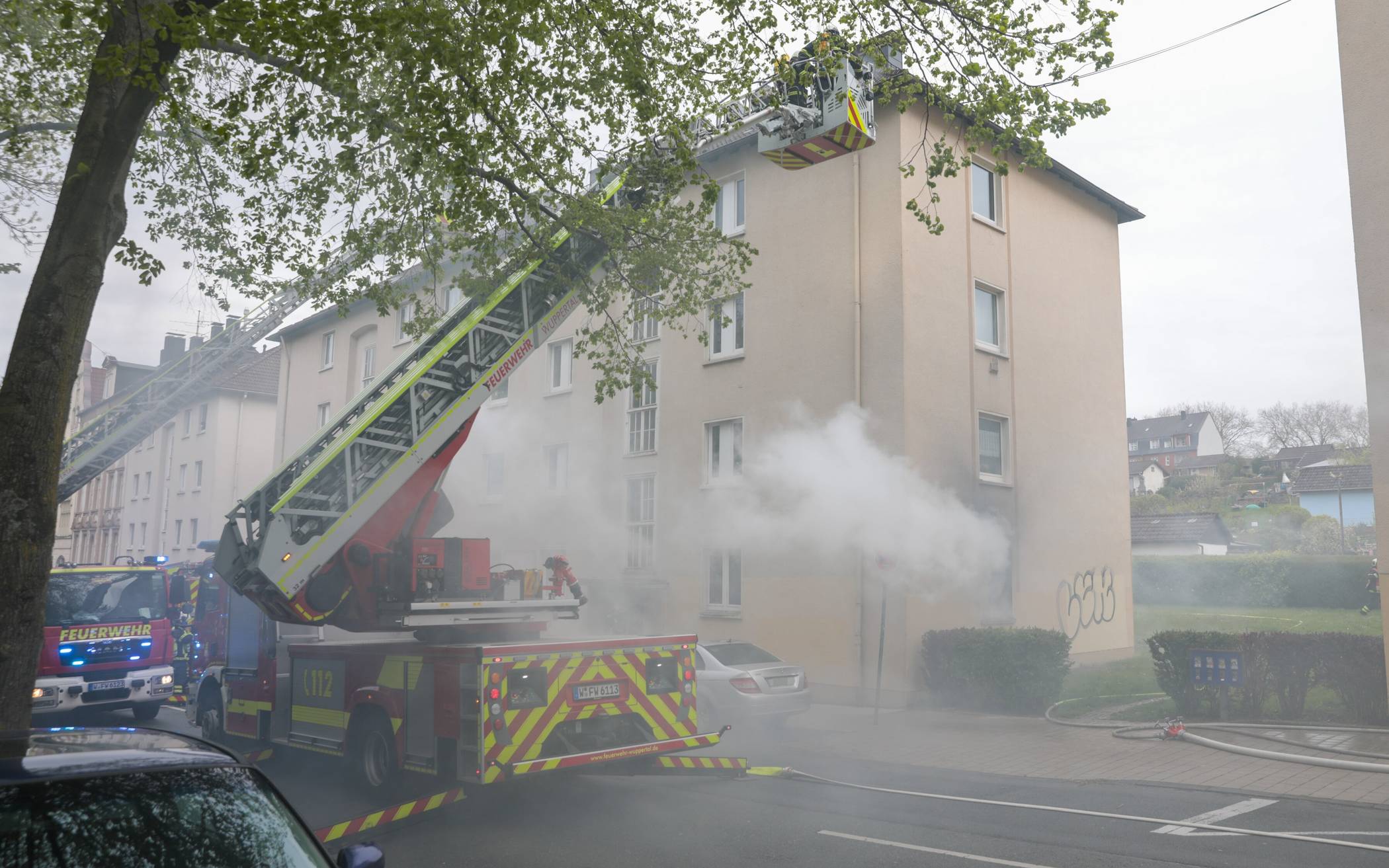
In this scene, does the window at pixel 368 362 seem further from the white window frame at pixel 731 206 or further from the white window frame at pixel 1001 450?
the white window frame at pixel 1001 450

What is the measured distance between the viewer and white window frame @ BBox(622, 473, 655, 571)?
813 inches

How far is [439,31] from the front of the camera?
22.0ft

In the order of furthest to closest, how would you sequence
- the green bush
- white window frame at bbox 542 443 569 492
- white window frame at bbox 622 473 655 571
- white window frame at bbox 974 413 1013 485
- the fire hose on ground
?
1. white window frame at bbox 542 443 569 492
2. white window frame at bbox 622 473 655 571
3. white window frame at bbox 974 413 1013 485
4. the green bush
5. the fire hose on ground

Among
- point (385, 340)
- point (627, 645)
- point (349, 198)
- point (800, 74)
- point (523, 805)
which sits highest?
point (385, 340)

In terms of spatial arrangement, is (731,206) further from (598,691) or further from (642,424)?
(598,691)

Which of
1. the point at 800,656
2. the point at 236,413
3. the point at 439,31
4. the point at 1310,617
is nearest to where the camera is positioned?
the point at 439,31

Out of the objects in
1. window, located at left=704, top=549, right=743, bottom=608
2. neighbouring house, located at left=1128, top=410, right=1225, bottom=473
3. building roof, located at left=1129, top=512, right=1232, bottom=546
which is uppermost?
neighbouring house, located at left=1128, top=410, right=1225, bottom=473

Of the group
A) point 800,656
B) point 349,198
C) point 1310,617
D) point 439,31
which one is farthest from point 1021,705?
point 1310,617

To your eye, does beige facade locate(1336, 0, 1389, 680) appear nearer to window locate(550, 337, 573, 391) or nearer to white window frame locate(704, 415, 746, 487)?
white window frame locate(704, 415, 746, 487)

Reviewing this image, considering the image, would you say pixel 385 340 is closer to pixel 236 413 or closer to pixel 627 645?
pixel 236 413

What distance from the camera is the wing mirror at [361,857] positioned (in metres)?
3.40

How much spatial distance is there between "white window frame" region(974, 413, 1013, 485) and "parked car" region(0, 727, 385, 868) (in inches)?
657

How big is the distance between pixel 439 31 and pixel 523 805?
19.9ft

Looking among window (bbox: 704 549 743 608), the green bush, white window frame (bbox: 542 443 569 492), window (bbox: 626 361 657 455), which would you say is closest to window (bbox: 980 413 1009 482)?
the green bush
